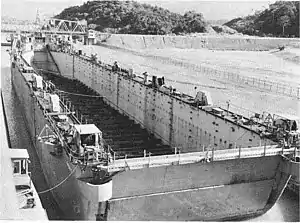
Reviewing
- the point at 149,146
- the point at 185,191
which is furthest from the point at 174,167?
the point at 149,146

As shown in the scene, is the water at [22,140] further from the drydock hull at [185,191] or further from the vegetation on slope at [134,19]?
the vegetation on slope at [134,19]

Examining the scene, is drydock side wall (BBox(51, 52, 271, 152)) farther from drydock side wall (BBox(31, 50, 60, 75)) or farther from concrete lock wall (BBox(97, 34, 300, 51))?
concrete lock wall (BBox(97, 34, 300, 51))

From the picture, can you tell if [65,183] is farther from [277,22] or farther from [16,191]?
[277,22]

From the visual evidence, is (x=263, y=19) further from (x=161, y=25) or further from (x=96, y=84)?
(x=96, y=84)

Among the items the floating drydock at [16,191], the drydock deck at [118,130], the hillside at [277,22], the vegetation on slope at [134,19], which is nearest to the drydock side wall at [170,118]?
the drydock deck at [118,130]

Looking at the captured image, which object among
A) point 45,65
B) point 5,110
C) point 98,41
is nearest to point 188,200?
point 5,110

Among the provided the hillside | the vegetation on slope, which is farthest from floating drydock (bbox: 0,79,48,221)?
the vegetation on slope
